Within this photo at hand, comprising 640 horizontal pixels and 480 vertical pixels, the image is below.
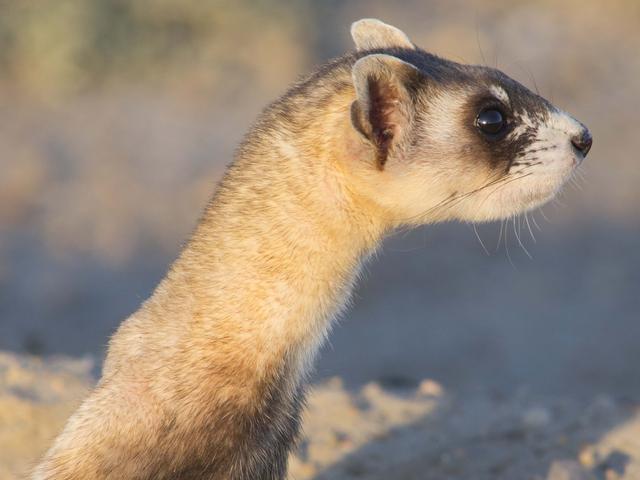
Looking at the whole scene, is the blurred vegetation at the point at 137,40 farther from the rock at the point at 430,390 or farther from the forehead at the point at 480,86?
the forehead at the point at 480,86

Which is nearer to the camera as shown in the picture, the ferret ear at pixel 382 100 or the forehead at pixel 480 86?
the ferret ear at pixel 382 100

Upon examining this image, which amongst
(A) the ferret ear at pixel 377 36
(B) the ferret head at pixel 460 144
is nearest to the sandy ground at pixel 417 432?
(B) the ferret head at pixel 460 144

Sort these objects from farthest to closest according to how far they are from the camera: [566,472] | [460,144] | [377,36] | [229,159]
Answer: [229,159] → [566,472] → [377,36] → [460,144]

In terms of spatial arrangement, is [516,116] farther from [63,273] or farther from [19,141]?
[19,141]

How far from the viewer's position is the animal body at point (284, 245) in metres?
4.08

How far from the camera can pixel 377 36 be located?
4.95 m

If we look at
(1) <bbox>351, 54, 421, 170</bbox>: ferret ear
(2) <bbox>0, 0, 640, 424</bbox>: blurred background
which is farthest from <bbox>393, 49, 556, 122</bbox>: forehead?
(2) <bbox>0, 0, 640, 424</bbox>: blurred background

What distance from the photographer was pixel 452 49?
1388cm

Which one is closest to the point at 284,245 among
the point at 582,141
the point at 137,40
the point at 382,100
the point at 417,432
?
the point at 382,100

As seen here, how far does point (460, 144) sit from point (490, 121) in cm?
15

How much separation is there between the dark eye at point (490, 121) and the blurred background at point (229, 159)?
16.9 feet

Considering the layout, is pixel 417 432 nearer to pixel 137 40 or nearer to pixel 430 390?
pixel 430 390

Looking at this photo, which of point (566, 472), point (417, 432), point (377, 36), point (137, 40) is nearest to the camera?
point (377, 36)

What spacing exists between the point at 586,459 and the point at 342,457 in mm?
1386
